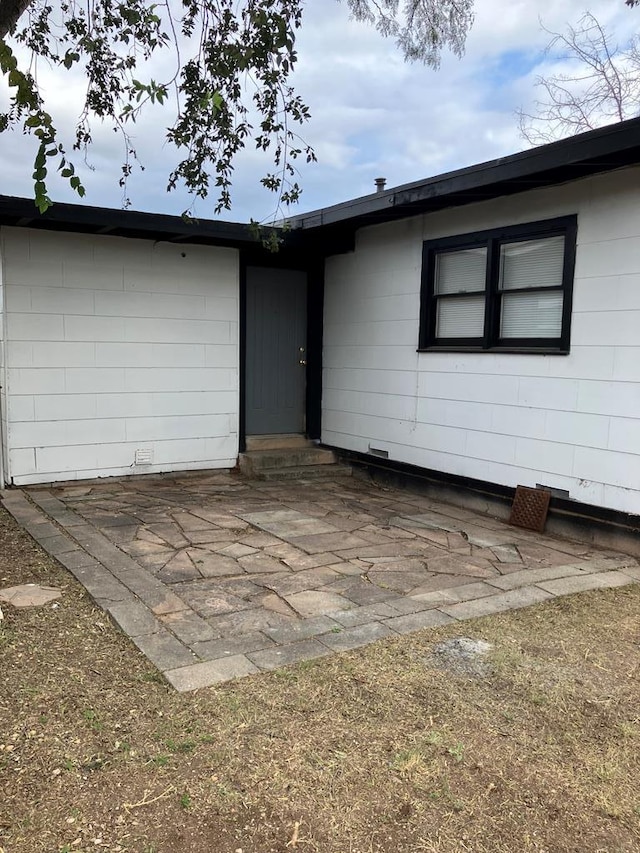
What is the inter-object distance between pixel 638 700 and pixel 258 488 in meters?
4.49

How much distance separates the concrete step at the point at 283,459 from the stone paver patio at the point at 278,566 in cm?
82

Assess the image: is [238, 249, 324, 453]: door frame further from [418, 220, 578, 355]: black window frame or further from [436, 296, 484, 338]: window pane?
[436, 296, 484, 338]: window pane

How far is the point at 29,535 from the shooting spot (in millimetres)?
4676

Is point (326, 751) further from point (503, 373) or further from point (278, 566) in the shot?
point (503, 373)

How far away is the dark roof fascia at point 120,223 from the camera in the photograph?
18.0 feet

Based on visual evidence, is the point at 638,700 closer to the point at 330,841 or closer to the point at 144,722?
the point at 330,841

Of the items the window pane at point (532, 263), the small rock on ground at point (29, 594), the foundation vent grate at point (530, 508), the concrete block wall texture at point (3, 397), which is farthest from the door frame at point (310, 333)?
the small rock on ground at point (29, 594)

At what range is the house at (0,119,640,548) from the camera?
4.81m

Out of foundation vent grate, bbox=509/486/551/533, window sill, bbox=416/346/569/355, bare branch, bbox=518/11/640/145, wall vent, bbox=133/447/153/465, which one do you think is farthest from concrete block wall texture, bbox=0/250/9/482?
bare branch, bbox=518/11/640/145

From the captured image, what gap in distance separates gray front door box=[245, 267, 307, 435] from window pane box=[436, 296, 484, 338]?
Result: 2.13 m

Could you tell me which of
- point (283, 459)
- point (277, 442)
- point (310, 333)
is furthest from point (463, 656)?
point (310, 333)

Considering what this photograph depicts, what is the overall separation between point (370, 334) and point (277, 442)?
173cm

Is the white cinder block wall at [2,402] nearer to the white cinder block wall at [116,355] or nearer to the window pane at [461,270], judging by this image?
the white cinder block wall at [116,355]

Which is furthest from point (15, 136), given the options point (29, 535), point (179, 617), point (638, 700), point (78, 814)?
point (638, 700)
